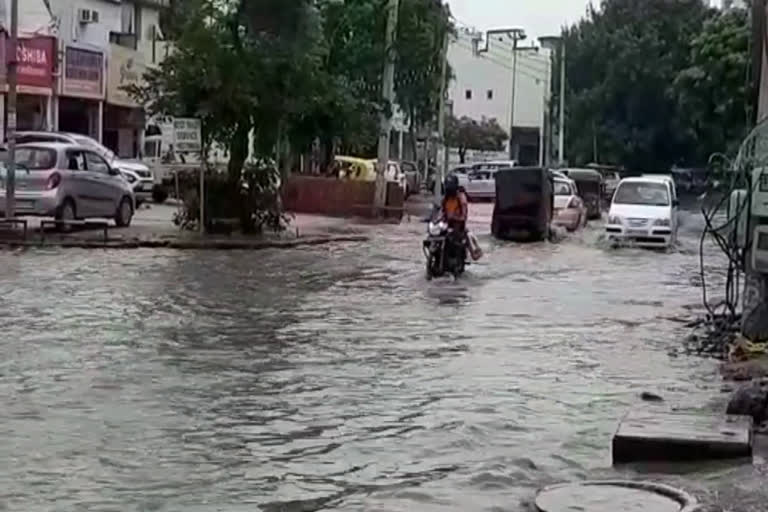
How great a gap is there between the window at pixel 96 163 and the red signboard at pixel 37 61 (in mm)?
12731

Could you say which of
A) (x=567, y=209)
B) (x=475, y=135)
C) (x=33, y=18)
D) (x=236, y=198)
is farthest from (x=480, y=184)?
(x=475, y=135)

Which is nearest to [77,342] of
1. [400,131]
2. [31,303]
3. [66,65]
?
[31,303]

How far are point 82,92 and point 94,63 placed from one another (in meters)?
1.33

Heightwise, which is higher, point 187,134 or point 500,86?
point 500,86

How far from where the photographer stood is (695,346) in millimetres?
16422

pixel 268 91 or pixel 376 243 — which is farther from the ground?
pixel 268 91

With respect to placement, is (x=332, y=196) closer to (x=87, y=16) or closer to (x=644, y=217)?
(x=87, y=16)

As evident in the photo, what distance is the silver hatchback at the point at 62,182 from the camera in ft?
97.5

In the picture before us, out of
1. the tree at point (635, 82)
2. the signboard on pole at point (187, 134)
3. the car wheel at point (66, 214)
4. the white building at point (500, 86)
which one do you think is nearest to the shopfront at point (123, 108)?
the signboard on pole at point (187, 134)

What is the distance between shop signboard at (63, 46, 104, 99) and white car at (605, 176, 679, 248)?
19.4 metres

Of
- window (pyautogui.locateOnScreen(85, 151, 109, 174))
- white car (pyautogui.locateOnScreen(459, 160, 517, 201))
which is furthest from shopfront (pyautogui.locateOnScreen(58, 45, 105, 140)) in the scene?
white car (pyautogui.locateOnScreen(459, 160, 517, 201))

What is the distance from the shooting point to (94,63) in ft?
159

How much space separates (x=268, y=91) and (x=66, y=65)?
55.9ft

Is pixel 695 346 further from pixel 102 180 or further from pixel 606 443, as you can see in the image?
pixel 102 180
